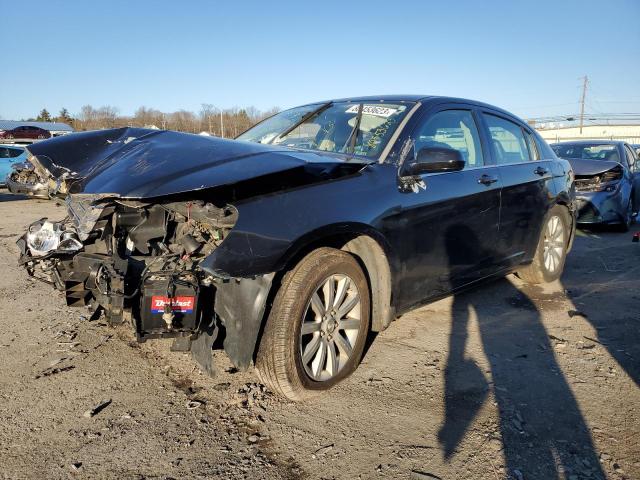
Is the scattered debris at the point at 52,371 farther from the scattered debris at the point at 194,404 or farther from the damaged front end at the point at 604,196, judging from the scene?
the damaged front end at the point at 604,196

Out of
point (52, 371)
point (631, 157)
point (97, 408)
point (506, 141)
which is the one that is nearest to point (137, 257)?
point (97, 408)

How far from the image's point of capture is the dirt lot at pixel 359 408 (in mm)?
2266

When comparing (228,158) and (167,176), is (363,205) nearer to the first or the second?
(228,158)

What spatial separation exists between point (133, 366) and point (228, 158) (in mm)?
1615

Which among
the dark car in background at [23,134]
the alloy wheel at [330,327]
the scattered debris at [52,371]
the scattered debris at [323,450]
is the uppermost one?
the dark car in background at [23,134]

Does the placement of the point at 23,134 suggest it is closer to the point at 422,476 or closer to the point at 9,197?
the point at 9,197

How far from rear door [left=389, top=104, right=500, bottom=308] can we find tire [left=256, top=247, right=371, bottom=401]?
16.6 inches

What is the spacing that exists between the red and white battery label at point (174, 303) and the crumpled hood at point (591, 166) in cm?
813

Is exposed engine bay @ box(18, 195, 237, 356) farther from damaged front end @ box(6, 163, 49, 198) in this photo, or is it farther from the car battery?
damaged front end @ box(6, 163, 49, 198)

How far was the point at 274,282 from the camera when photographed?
8.63 feet

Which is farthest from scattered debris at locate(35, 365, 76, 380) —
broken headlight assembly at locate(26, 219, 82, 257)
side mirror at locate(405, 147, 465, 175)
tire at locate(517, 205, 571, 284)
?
tire at locate(517, 205, 571, 284)

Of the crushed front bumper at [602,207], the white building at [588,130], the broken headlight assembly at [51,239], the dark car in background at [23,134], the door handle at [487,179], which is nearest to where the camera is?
the broken headlight assembly at [51,239]

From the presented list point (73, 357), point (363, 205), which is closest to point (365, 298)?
point (363, 205)

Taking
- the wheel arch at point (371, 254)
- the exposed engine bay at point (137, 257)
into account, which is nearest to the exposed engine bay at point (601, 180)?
the wheel arch at point (371, 254)
